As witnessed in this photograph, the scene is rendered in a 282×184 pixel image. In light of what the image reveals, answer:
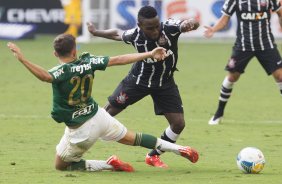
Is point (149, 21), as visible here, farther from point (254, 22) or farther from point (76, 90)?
point (254, 22)

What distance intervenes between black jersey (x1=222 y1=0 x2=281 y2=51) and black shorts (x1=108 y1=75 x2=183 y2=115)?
11.9ft

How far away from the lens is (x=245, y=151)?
32.5ft

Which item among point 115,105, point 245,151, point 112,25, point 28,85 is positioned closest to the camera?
point 245,151

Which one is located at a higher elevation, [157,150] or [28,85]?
[157,150]

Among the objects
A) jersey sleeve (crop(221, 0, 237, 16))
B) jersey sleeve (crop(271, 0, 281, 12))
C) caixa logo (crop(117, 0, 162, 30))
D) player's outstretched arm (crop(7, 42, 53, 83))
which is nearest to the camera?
player's outstretched arm (crop(7, 42, 53, 83))

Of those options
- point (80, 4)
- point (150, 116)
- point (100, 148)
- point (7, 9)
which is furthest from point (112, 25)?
point (100, 148)

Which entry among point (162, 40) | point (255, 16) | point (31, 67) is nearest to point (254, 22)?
point (255, 16)

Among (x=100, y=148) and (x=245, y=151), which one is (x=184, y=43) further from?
(x=245, y=151)

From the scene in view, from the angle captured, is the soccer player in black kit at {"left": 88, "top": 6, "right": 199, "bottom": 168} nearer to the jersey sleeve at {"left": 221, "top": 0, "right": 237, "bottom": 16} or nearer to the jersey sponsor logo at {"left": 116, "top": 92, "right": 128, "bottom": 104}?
the jersey sponsor logo at {"left": 116, "top": 92, "right": 128, "bottom": 104}

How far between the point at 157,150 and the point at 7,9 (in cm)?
2036

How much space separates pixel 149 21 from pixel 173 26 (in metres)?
0.34

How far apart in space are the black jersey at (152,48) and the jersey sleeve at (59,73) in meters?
1.37

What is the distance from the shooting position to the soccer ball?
9797 millimetres

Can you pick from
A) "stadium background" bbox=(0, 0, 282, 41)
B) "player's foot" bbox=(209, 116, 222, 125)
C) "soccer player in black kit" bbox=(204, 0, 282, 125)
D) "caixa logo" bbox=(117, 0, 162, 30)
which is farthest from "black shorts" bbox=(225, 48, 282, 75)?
"caixa logo" bbox=(117, 0, 162, 30)
